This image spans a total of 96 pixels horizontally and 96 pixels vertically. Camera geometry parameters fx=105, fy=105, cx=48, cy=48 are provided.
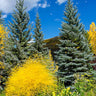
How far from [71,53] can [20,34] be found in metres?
5.72

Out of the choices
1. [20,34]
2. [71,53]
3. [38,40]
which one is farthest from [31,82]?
[38,40]

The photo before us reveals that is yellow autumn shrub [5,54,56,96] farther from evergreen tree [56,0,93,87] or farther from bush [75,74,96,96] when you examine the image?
evergreen tree [56,0,93,87]

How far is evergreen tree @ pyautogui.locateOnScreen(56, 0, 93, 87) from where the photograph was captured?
8.41 meters

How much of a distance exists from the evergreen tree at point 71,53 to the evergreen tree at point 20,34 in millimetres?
3568

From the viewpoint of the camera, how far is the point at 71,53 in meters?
8.83

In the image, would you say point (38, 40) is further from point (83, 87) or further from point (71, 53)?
point (83, 87)

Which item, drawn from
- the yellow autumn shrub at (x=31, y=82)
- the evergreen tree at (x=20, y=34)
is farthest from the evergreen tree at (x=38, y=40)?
the yellow autumn shrub at (x=31, y=82)

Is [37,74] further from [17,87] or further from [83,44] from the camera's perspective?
[83,44]

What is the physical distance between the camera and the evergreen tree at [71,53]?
27.6 feet

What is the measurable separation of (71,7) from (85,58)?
16.9 ft

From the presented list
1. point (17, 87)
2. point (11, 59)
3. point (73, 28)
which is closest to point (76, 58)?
point (73, 28)

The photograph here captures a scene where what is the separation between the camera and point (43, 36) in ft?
56.9

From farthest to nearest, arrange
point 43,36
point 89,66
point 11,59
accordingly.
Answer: point 43,36 < point 11,59 < point 89,66

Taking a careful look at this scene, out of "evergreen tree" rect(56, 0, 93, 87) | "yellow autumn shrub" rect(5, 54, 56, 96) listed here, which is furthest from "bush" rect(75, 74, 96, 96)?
"evergreen tree" rect(56, 0, 93, 87)
